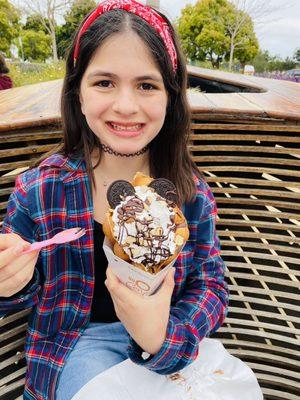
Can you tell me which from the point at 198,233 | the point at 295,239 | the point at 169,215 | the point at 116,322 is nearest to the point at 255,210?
the point at 295,239

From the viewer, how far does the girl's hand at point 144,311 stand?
3.79 feet

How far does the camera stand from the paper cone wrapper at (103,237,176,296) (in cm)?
105

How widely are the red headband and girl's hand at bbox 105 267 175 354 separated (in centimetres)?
80

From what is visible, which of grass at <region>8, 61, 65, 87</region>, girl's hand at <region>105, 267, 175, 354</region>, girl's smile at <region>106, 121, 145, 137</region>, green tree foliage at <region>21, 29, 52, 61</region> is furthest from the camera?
green tree foliage at <region>21, 29, 52, 61</region>

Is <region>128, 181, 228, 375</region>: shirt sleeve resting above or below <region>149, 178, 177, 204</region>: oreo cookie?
below

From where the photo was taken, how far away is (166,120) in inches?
64.5

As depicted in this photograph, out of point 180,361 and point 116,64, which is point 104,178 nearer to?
point 116,64

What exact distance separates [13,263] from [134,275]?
0.36 metres

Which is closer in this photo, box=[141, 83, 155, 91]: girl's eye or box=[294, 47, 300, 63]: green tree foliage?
box=[141, 83, 155, 91]: girl's eye

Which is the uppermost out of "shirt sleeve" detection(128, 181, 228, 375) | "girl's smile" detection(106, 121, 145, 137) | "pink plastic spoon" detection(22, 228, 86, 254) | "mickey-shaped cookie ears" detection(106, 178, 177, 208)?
"girl's smile" detection(106, 121, 145, 137)

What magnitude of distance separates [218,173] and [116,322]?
1010 millimetres

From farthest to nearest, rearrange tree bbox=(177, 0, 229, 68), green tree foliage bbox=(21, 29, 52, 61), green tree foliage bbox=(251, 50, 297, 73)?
green tree foliage bbox=(251, 50, 297, 73), green tree foliage bbox=(21, 29, 52, 61), tree bbox=(177, 0, 229, 68)

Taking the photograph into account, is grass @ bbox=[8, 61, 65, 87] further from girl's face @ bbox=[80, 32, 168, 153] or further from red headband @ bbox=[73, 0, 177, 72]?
girl's face @ bbox=[80, 32, 168, 153]

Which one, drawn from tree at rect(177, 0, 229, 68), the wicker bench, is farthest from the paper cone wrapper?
tree at rect(177, 0, 229, 68)
